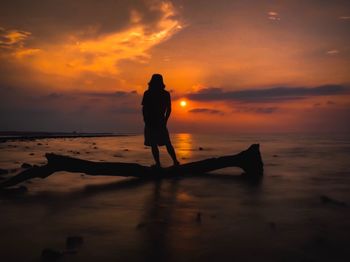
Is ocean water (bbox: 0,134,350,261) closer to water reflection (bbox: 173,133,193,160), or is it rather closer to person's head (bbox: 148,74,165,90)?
person's head (bbox: 148,74,165,90)

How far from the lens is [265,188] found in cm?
745

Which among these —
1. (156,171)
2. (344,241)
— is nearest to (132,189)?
(156,171)

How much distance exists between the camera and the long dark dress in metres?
9.83

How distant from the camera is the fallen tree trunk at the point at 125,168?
276 inches

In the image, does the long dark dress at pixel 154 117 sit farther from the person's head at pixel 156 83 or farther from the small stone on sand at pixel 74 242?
the small stone on sand at pixel 74 242

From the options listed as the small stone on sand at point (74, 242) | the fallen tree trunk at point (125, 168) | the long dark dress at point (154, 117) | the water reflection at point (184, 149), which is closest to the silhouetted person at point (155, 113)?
the long dark dress at point (154, 117)

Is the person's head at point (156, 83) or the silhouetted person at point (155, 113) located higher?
the person's head at point (156, 83)

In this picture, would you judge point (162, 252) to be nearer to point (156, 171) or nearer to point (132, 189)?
point (132, 189)

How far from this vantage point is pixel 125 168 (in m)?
8.38

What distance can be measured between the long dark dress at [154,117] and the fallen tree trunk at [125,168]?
3.68 feet

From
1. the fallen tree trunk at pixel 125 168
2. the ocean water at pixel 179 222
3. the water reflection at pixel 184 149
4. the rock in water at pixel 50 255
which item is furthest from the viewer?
the water reflection at pixel 184 149

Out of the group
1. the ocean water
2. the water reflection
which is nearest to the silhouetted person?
the ocean water

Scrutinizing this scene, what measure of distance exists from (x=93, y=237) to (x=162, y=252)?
914 mm

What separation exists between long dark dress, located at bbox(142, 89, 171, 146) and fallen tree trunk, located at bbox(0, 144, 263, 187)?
1.12m
